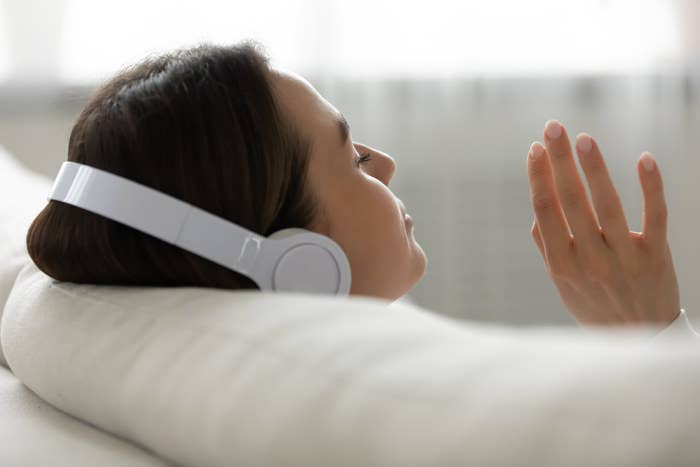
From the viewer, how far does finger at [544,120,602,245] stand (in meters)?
1.19

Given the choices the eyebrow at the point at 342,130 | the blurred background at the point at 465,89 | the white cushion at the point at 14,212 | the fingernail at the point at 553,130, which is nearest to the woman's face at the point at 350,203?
the eyebrow at the point at 342,130

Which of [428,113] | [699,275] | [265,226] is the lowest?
[699,275]

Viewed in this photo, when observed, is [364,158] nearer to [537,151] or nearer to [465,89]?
[537,151]

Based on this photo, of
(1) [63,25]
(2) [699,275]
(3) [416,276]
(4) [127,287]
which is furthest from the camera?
(2) [699,275]

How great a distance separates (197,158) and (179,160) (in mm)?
15

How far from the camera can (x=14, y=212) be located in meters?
1.37

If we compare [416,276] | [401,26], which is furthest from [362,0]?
[416,276]

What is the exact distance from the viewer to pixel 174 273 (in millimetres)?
818

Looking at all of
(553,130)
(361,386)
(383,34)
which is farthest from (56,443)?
(383,34)

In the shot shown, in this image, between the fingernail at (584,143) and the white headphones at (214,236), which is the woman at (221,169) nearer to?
the white headphones at (214,236)

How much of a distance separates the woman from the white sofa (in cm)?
5

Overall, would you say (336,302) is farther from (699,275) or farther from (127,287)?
(699,275)

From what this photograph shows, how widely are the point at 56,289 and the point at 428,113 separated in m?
2.22

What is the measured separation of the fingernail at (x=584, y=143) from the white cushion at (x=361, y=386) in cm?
60
